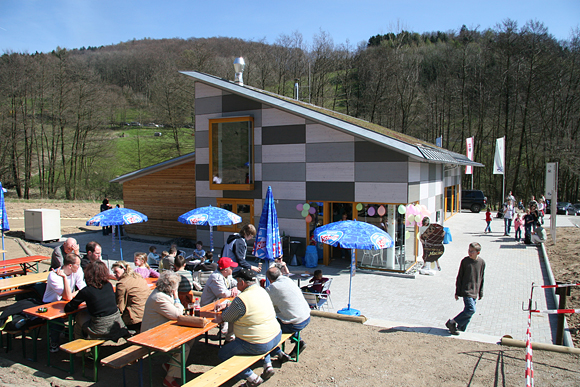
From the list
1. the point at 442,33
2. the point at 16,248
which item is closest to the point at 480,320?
the point at 16,248

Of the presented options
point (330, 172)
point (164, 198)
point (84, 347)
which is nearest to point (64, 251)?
point (84, 347)

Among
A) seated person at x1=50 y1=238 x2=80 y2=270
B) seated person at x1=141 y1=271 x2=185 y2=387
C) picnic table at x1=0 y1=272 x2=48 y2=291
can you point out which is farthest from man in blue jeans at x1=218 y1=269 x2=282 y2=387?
picnic table at x1=0 y1=272 x2=48 y2=291

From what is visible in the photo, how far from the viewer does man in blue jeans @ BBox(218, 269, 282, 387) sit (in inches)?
178

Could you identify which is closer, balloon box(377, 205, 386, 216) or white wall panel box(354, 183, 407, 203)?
white wall panel box(354, 183, 407, 203)

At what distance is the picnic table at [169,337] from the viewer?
4219mm

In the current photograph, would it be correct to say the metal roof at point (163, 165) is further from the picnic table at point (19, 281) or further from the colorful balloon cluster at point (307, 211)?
the picnic table at point (19, 281)

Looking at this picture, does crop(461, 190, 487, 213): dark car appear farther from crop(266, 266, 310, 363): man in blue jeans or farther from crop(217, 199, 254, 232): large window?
crop(266, 266, 310, 363): man in blue jeans

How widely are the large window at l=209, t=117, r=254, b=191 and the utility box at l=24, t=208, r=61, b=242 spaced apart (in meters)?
7.52

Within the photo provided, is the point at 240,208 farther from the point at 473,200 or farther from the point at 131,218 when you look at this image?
the point at 473,200

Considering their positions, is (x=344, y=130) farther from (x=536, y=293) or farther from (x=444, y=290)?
(x=536, y=293)

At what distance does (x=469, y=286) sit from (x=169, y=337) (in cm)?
503

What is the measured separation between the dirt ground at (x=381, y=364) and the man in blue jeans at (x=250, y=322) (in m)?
0.55

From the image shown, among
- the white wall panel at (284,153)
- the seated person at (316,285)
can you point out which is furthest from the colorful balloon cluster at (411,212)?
the seated person at (316,285)

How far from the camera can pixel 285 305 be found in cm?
530
